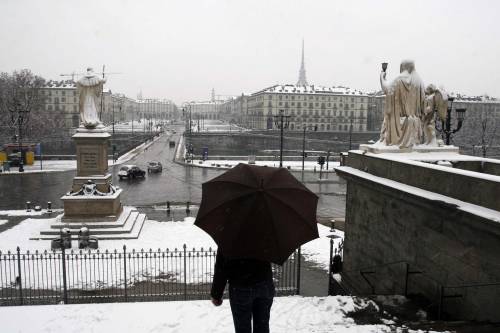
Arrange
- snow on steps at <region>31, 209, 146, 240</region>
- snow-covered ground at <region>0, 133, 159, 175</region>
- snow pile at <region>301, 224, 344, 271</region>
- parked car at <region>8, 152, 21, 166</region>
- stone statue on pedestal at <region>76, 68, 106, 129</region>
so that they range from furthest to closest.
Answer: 1. parked car at <region>8, 152, 21, 166</region>
2. snow-covered ground at <region>0, 133, 159, 175</region>
3. stone statue on pedestal at <region>76, 68, 106, 129</region>
4. snow on steps at <region>31, 209, 146, 240</region>
5. snow pile at <region>301, 224, 344, 271</region>

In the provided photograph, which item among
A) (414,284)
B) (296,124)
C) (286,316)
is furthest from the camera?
(296,124)

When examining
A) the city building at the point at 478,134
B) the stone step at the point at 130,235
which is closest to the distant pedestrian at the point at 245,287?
the stone step at the point at 130,235

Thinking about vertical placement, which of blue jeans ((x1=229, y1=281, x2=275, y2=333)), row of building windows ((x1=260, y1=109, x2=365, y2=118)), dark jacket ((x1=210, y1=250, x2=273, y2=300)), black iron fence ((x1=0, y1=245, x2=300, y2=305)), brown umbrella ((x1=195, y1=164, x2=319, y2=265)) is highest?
row of building windows ((x1=260, y1=109, x2=365, y2=118))

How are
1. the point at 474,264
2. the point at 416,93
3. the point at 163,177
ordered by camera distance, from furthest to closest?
the point at 163,177 → the point at 416,93 → the point at 474,264

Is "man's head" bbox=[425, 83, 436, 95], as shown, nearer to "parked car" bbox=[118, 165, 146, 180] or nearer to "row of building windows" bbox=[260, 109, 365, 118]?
"parked car" bbox=[118, 165, 146, 180]

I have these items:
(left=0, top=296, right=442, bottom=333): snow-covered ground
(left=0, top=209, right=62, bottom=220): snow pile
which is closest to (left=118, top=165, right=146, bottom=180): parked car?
(left=0, top=209, right=62, bottom=220): snow pile

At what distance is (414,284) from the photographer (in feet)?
26.3

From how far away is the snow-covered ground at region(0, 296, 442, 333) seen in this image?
677 cm

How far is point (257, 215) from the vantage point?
3.57 meters

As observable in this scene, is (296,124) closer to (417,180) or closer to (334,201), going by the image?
(334,201)

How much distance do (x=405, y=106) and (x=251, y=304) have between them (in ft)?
26.5

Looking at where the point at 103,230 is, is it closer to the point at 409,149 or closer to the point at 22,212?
the point at 22,212

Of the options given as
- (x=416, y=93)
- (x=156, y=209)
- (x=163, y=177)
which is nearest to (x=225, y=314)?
(x=416, y=93)

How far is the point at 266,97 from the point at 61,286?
110 m
